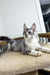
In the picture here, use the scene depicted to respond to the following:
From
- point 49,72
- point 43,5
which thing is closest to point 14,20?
point 43,5

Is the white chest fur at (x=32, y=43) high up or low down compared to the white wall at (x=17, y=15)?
down

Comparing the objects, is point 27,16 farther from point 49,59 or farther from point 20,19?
point 49,59

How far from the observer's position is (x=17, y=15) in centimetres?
163

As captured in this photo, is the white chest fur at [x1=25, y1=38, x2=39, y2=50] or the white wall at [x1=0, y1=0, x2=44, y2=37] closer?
the white chest fur at [x1=25, y1=38, x2=39, y2=50]

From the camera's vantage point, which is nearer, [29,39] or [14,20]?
[29,39]

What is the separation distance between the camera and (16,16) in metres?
1.63

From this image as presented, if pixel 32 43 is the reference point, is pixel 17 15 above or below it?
above

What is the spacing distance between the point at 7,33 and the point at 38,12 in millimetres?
605

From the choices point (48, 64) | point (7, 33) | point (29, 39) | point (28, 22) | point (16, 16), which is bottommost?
point (48, 64)

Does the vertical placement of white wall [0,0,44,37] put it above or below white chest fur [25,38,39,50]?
→ above

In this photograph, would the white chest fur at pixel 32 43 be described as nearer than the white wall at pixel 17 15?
Yes

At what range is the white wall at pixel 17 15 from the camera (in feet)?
5.30

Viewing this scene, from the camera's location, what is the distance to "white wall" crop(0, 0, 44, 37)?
1617mm

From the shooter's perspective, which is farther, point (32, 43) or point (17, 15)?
point (17, 15)
